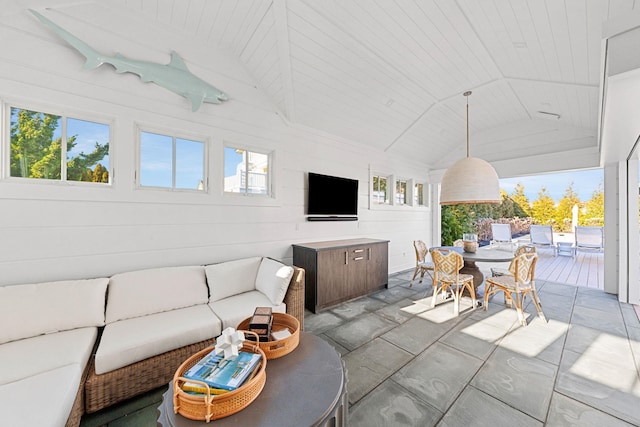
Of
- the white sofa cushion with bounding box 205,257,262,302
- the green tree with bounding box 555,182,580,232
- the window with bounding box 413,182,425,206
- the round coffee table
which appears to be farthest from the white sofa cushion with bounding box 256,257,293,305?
the green tree with bounding box 555,182,580,232

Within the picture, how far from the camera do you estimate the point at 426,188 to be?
6.84m

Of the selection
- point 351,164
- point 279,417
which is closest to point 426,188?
point 351,164

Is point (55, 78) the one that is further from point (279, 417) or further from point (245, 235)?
point (279, 417)

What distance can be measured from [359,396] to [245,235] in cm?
234

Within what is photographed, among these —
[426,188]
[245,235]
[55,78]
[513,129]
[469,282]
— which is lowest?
[469,282]

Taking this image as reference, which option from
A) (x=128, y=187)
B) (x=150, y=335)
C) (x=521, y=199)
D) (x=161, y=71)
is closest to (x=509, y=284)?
(x=150, y=335)

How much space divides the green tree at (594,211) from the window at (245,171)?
1070 cm

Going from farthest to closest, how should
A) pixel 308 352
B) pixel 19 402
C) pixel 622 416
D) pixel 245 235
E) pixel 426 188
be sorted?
1. pixel 426 188
2. pixel 245 235
3. pixel 622 416
4. pixel 308 352
5. pixel 19 402

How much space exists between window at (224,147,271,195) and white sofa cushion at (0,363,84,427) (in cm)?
235

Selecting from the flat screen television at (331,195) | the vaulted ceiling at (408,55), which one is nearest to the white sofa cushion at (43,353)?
the flat screen television at (331,195)

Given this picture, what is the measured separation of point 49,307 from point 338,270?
3.06 metres

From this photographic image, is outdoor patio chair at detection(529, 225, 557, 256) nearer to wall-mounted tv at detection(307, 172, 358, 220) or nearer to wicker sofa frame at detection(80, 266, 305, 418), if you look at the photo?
wall-mounted tv at detection(307, 172, 358, 220)

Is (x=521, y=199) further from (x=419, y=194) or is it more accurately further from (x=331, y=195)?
(x=331, y=195)

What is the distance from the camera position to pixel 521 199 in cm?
1073
